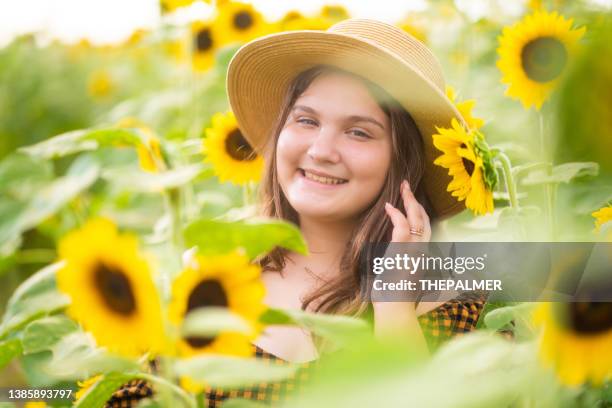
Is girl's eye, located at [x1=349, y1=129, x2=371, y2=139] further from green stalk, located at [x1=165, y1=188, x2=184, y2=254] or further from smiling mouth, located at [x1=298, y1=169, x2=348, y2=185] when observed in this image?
green stalk, located at [x1=165, y1=188, x2=184, y2=254]

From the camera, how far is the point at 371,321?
33.2 inches

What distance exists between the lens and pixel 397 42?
934 mm

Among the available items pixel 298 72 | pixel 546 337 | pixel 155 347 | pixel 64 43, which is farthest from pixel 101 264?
pixel 64 43

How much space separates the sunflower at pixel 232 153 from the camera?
111 cm

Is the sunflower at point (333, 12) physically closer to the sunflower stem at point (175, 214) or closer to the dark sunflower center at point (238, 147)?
the dark sunflower center at point (238, 147)

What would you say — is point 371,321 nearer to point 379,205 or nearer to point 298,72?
point 379,205

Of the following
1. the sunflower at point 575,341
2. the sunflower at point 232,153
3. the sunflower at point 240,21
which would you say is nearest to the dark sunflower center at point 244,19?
the sunflower at point 240,21

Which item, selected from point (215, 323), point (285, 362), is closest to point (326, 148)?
point (285, 362)

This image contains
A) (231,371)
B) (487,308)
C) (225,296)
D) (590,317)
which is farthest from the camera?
(487,308)

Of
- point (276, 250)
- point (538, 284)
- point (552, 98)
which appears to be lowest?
point (538, 284)

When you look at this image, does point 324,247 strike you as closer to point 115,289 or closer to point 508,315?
point 508,315

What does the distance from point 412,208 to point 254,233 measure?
17.0 inches

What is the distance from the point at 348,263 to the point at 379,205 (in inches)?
3.1

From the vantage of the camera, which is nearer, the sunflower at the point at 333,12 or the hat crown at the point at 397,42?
the hat crown at the point at 397,42
